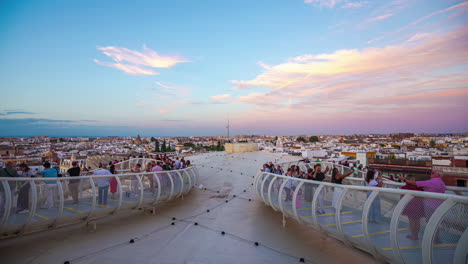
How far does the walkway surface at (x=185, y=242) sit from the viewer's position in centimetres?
621

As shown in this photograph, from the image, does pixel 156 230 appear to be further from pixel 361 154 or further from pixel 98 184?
pixel 361 154

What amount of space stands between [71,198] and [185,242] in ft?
11.2

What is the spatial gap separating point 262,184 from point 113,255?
515cm

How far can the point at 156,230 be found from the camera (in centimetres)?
810

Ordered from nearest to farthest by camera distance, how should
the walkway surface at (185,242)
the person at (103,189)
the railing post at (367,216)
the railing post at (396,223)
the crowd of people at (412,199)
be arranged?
the crowd of people at (412,199) → the railing post at (396,223) → the railing post at (367,216) → the walkway surface at (185,242) → the person at (103,189)

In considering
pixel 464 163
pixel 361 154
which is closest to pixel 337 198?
pixel 361 154

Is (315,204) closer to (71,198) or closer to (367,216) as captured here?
(367,216)

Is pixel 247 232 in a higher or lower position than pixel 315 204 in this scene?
lower

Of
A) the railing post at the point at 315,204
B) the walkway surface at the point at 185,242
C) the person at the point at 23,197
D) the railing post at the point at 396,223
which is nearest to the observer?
the railing post at the point at 396,223

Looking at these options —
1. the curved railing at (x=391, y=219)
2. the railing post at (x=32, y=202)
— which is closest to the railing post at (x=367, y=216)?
the curved railing at (x=391, y=219)

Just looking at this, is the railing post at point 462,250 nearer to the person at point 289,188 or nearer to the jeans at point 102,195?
the person at point 289,188

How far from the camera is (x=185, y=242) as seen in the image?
726 centimetres

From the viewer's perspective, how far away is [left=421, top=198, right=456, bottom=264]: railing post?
3.50 meters

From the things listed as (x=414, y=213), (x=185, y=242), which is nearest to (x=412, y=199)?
(x=414, y=213)
